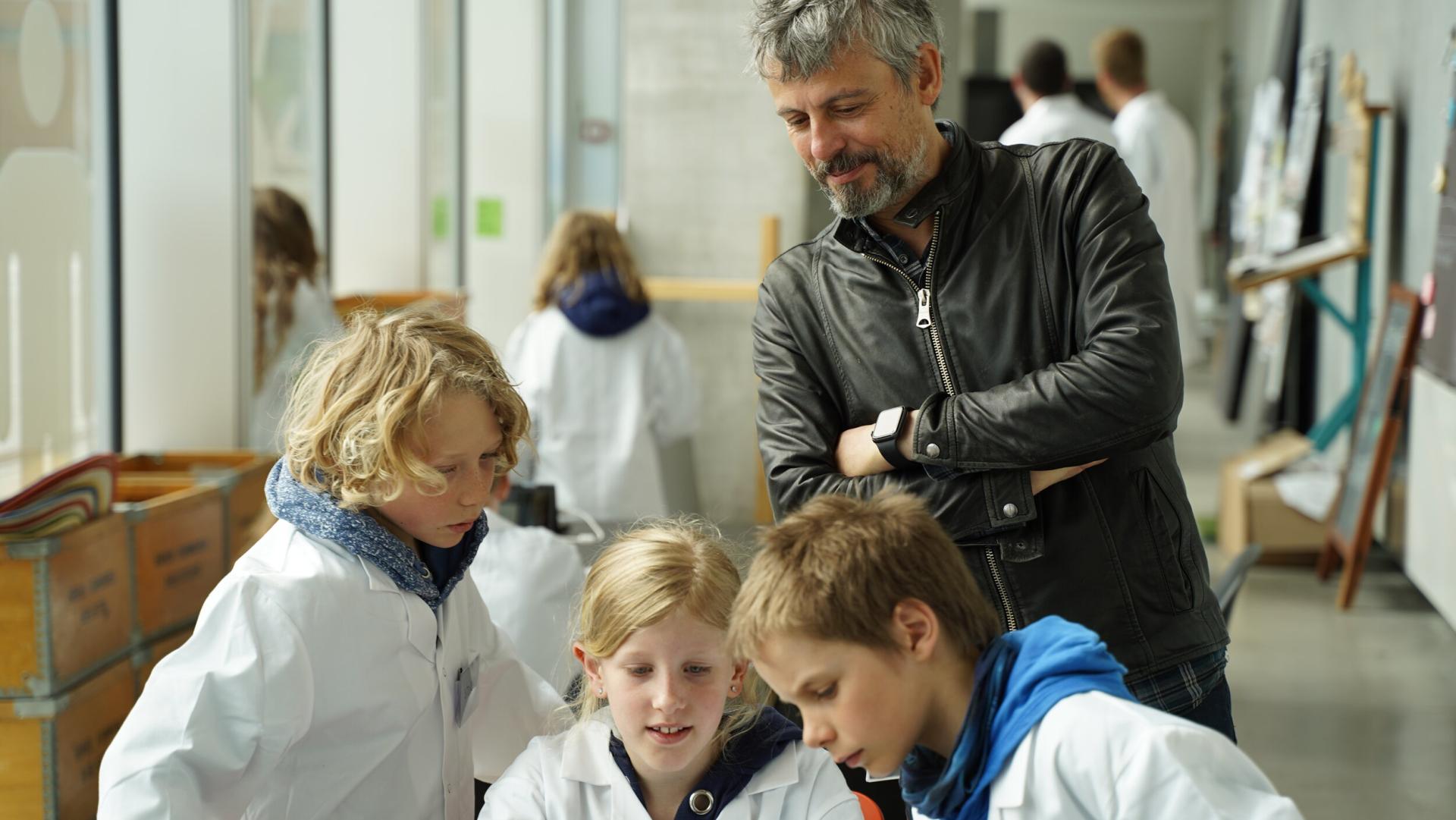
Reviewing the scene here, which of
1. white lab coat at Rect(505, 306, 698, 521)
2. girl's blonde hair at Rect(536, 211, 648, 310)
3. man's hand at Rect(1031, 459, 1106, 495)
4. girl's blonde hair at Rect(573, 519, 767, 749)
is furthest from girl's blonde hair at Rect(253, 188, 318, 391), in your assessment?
man's hand at Rect(1031, 459, 1106, 495)

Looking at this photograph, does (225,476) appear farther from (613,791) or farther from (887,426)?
(887,426)

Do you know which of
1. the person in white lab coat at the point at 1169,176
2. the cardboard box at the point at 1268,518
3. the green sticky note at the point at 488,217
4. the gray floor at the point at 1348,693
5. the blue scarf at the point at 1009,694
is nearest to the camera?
the blue scarf at the point at 1009,694

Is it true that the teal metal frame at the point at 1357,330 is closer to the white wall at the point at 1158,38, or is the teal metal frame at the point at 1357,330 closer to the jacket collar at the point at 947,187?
the jacket collar at the point at 947,187

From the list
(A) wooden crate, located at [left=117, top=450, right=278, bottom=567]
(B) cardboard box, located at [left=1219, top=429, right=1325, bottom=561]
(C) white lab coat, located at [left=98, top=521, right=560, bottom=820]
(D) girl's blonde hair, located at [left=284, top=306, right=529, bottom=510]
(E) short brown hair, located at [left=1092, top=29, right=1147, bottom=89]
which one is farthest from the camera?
(E) short brown hair, located at [left=1092, top=29, right=1147, bottom=89]

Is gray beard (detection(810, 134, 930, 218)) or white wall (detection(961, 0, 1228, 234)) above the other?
white wall (detection(961, 0, 1228, 234))

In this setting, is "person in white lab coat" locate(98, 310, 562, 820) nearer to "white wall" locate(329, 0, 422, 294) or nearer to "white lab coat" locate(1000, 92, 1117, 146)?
"white lab coat" locate(1000, 92, 1117, 146)

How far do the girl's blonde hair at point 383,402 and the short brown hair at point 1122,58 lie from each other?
5.55 meters

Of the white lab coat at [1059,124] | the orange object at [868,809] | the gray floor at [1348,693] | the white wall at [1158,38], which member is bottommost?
the gray floor at [1348,693]

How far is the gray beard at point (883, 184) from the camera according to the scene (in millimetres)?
1907

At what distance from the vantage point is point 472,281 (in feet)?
26.1

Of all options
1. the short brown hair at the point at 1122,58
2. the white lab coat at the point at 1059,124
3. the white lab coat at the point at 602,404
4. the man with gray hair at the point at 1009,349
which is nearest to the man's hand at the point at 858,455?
the man with gray hair at the point at 1009,349

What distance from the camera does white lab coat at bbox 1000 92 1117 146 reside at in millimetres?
5590

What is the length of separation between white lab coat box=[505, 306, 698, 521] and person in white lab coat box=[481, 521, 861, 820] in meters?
3.65

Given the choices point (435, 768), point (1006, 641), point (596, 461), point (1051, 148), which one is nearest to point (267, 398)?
point (596, 461)
